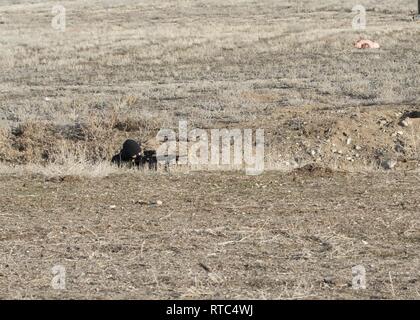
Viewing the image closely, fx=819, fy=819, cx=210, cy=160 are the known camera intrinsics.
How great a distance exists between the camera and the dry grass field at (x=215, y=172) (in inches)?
230

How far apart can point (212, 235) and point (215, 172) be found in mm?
3000

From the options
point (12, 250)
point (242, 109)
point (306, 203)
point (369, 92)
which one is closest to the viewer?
point (12, 250)

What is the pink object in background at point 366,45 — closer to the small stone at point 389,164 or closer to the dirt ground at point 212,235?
the small stone at point 389,164

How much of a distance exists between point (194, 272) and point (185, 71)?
21039 millimetres

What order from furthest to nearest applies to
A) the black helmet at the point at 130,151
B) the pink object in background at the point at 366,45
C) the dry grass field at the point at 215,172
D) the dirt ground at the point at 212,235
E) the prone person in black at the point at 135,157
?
1. the pink object in background at the point at 366,45
2. the black helmet at the point at 130,151
3. the prone person in black at the point at 135,157
4. the dry grass field at the point at 215,172
5. the dirt ground at the point at 212,235

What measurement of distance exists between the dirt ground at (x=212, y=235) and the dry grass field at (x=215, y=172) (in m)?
0.02

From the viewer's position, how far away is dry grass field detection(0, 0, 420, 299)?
19.1ft

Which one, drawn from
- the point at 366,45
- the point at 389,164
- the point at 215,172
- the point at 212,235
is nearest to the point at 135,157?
the point at 215,172

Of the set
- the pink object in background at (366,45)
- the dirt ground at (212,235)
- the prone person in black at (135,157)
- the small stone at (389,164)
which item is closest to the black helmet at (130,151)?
the prone person in black at (135,157)

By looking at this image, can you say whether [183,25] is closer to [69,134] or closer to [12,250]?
[69,134]

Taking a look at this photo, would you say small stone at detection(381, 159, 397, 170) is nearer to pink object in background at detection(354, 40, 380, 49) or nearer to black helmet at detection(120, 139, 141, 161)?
black helmet at detection(120, 139, 141, 161)

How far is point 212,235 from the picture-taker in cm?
688
